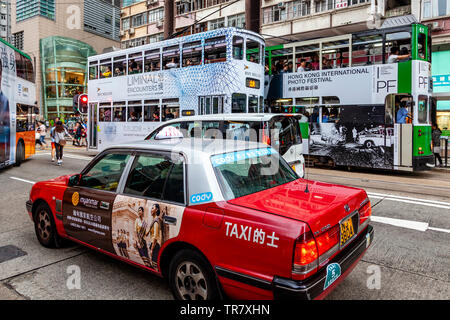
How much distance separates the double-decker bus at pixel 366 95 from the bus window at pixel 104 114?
7764 millimetres

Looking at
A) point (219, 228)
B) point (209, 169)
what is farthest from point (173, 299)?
point (209, 169)

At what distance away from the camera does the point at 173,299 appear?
3217mm

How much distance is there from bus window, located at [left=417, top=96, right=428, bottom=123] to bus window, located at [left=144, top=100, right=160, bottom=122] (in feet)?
29.2

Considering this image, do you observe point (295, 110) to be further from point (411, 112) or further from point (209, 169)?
point (209, 169)

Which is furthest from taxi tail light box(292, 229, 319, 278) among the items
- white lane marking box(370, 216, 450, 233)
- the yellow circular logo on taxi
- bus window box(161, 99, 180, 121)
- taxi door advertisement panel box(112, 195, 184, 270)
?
bus window box(161, 99, 180, 121)

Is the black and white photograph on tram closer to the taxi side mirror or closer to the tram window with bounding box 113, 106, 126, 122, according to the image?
the tram window with bounding box 113, 106, 126, 122

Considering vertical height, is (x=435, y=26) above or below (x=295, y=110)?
above

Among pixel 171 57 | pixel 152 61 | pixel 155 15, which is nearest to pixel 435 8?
pixel 171 57

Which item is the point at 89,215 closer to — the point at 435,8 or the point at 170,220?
the point at 170,220

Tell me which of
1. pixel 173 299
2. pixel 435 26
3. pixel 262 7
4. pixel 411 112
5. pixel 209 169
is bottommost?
pixel 173 299

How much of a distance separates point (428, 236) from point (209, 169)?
3.79 metres

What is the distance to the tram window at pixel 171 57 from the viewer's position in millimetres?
12648

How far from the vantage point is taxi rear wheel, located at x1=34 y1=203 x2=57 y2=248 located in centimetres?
446

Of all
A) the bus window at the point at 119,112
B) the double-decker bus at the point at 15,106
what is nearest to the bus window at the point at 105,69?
the bus window at the point at 119,112
